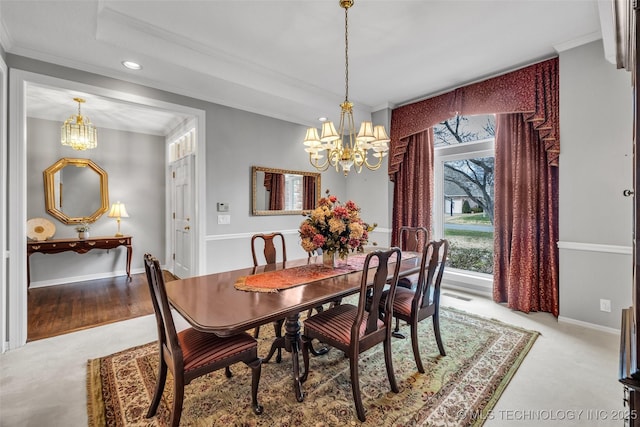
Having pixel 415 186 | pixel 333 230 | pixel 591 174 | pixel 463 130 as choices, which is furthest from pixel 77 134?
pixel 591 174

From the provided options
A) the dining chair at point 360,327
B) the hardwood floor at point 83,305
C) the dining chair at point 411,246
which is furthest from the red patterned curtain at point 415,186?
the hardwood floor at point 83,305

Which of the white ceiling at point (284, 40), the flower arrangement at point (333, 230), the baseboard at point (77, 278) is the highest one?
the white ceiling at point (284, 40)

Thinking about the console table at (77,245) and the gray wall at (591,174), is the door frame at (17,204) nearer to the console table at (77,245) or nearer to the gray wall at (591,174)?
the gray wall at (591,174)

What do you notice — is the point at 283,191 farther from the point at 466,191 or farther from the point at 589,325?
the point at 589,325

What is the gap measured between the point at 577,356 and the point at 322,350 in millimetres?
2043

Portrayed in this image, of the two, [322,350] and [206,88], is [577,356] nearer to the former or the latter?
[322,350]

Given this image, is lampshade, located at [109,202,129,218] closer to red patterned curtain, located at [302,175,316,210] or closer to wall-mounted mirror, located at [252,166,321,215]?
wall-mounted mirror, located at [252,166,321,215]

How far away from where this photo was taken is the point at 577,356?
2.32 metres

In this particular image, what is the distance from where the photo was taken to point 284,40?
2740 millimetres

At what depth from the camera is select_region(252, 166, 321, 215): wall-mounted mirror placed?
4.17 m

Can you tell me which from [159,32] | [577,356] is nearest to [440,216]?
[577,356]

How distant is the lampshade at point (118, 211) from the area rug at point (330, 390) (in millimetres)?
3070


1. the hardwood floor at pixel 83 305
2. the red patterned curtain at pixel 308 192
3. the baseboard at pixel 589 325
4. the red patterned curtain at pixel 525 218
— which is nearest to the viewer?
the baseboard at pixel 589 325

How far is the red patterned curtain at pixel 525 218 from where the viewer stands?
3.13 metres
